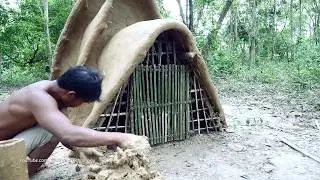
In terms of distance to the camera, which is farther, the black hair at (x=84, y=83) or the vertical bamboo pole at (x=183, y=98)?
the vertical bamboo pole at (x=183, y=98)

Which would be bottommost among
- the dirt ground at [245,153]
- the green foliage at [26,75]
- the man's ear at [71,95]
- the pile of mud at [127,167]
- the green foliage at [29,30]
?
the dirt ground at [245,153]

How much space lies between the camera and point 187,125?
5.69m

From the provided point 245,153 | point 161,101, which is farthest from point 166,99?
point 245,153

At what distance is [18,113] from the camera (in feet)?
11.0

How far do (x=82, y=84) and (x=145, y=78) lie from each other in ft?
6.58

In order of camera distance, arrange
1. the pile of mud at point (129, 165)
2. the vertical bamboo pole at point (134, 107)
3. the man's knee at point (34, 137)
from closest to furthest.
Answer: the pile of mud at point (129, 165) < the man's knee at point (34, 137) < the vertical bamboo pole at point (134, 107)

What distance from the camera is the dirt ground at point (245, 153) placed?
180 inches

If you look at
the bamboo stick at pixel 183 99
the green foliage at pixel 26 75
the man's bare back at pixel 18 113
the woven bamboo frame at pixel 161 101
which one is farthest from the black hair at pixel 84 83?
the green foliage at pixel 26 75

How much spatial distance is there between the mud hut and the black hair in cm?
138

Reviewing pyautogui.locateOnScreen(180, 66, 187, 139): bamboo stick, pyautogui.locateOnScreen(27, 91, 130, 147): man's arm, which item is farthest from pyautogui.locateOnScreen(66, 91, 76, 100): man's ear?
pyautogui.locateOnScreen(180, 66, 187, 139): bamboo stick

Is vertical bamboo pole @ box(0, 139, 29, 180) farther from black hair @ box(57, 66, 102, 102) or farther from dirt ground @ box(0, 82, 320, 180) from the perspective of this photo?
dirt ground @ box(0, 82, 320, 180)

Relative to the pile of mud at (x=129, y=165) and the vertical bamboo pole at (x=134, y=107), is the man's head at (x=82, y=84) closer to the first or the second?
the pile of mud at (x=129, y=165)

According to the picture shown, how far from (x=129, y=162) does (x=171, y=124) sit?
8.77ft

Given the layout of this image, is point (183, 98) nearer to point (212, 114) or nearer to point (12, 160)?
point (212, 114)
